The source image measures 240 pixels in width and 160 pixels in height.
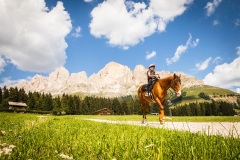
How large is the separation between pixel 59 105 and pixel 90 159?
155 meters

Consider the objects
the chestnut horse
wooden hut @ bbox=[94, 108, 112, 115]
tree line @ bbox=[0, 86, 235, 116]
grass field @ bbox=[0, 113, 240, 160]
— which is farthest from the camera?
wooden hut @ bbox=[94, 108, 112, 115]

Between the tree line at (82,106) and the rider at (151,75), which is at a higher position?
the tree line at (82,106)

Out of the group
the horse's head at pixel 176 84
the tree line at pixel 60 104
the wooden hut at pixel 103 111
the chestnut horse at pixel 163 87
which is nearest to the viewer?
the horse's head at pixel 176 84

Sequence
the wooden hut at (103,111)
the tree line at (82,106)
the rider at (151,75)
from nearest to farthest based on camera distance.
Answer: the rider at (151,75) < the tree line at (82,106) < the wooden hut at (103,111)

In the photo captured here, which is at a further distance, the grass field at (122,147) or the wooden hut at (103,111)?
the wooden hut at (103,111)

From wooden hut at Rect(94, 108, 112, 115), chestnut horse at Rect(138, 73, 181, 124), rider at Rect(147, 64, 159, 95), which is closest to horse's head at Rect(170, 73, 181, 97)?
chestnut horse at Rect(138, 73, 181, 124)

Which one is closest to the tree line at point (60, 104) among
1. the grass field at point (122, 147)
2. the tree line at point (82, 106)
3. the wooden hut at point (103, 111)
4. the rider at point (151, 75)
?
the tree line at point (82, 106)

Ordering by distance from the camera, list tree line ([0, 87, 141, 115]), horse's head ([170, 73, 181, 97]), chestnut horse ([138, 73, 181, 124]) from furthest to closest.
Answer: tree line ([0, 87, 141, 115]) < chestnut horse ([138, 73, 181, 124]) < horse's head ([170, 73, 181, 97])

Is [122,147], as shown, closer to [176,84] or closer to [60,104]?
[176,84]

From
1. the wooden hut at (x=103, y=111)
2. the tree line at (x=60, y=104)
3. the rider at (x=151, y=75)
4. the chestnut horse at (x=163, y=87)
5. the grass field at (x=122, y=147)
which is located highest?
the tree line at (x=60, y=104)

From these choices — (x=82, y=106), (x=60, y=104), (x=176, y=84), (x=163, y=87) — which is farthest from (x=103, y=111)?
(x=176, y=84)

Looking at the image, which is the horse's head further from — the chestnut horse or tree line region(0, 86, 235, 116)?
tree line region(0, 86, 235, 116)

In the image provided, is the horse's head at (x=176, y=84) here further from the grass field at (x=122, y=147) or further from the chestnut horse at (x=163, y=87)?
the grass field at (x=122, y=147)

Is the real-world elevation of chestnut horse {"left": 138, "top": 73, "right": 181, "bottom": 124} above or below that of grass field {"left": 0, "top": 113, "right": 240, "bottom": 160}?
above
